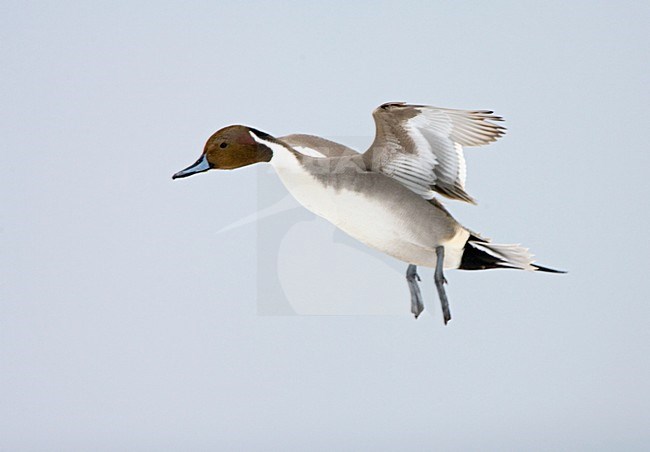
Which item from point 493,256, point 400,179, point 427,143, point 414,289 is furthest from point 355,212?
point 493,256

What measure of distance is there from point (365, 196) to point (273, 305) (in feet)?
1.58

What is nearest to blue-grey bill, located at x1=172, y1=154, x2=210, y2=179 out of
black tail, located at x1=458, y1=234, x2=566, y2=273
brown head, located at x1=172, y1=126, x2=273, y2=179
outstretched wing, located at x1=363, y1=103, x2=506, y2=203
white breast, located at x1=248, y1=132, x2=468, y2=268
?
brown head, located at x1=172, y1=126, x2=273, y2=179

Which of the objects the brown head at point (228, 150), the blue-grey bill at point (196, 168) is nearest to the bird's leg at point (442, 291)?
the brown head at point (228, 150)

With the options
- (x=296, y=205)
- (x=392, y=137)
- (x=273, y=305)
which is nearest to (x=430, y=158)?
(x=392, y=137)

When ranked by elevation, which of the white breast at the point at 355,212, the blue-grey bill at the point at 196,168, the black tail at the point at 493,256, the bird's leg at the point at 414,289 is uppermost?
the blue-grey bill at the point at 196,168

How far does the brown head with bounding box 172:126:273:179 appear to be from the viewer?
3367 mm

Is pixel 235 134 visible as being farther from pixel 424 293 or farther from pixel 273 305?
pixel 424 293

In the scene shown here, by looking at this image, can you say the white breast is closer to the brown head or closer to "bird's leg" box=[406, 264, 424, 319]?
the brown head

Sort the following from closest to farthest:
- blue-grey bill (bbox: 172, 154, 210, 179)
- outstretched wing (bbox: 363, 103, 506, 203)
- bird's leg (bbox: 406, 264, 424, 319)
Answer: blue-grey bill (bbox: 172, 154, 210, 179) < outstretched wing (bbox: 363, 103, 506, 203) < bird's leg (bbox: 406, 264, 424, 319)

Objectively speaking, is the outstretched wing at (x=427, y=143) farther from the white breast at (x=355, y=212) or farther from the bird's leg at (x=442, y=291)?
the bird's leg at (x=442, y=291)

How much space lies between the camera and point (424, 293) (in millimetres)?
3814

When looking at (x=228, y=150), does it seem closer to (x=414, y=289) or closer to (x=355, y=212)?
(x=355, y=212)

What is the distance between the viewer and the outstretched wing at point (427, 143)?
3.49 m

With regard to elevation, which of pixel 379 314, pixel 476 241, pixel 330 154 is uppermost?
pixel 330 154
